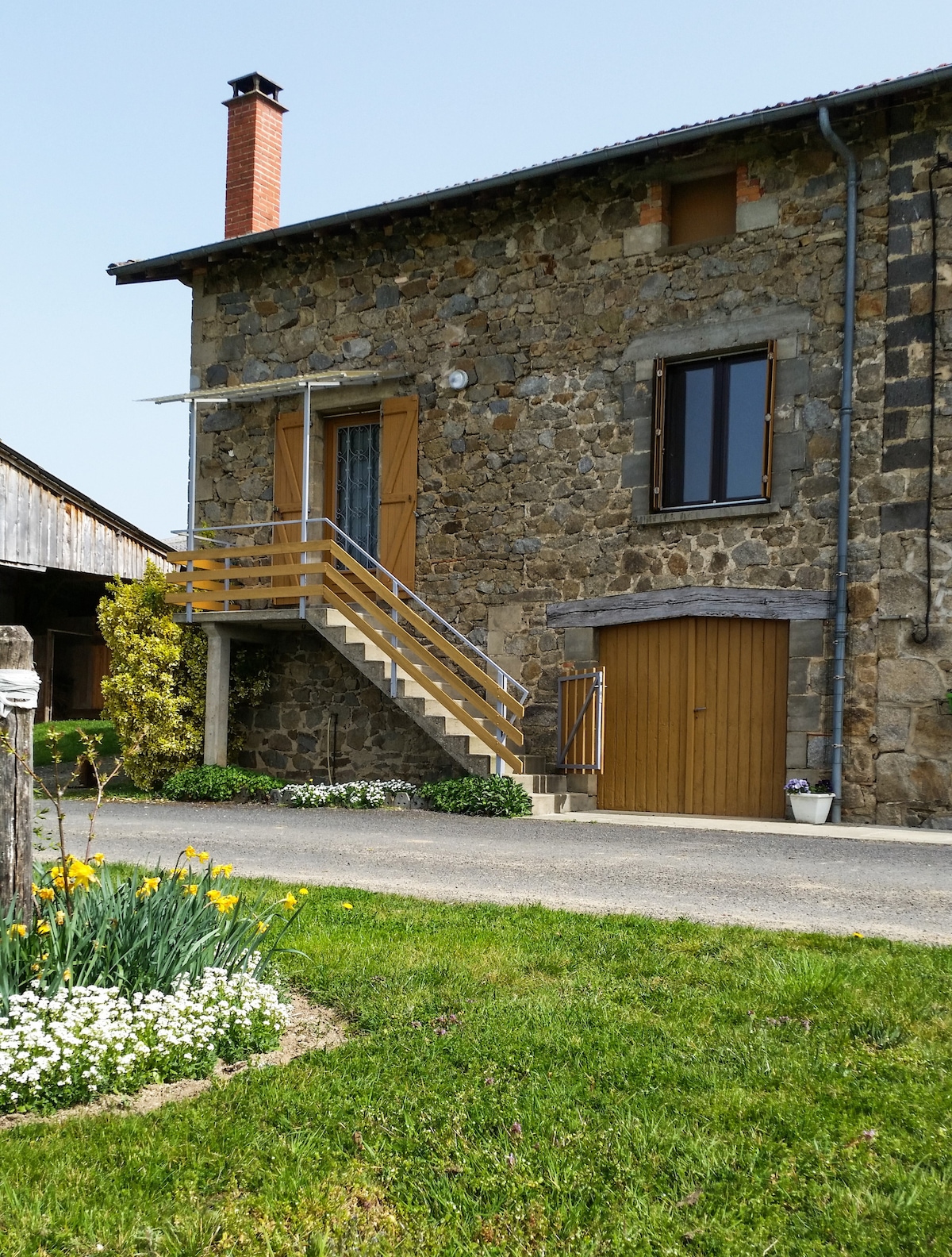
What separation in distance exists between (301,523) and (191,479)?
5.60 feet

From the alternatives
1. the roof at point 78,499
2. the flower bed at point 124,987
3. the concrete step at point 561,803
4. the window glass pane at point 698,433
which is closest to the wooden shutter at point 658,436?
the window glass pane at point 698,433

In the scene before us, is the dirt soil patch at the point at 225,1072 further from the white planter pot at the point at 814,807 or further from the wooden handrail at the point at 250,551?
the wooden handrail at the point at 250,551

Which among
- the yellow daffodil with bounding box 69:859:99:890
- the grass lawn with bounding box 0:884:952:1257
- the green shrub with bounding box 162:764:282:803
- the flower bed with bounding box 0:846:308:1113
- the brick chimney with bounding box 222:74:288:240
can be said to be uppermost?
the brick chimney with bounding box 222:74:288:240

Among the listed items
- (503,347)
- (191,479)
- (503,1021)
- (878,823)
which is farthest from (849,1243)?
(191,479)

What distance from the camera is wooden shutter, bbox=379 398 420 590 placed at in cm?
1379

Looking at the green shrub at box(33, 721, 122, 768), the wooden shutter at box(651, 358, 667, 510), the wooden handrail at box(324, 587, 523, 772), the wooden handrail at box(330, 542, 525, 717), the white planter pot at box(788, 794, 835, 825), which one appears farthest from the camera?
the green shrub at box(33, 721, 122, 768)

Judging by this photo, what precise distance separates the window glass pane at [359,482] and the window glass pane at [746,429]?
430 centimetres

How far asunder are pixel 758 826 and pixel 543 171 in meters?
6.85

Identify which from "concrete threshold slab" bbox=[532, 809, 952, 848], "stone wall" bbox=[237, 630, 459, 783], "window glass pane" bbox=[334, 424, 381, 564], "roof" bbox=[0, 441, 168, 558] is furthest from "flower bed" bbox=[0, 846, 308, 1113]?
"roof" bbox=[0, 441, 168, 558]

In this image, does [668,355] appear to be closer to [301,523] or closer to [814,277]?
[814,277]

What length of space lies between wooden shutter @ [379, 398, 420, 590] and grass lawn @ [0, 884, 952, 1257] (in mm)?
9691

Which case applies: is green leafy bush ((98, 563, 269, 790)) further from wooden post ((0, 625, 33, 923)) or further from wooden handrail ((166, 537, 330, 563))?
wooden post ((0, 625, 33, 923))

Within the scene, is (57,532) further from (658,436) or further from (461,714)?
(658,436)

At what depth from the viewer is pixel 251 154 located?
612 inches
